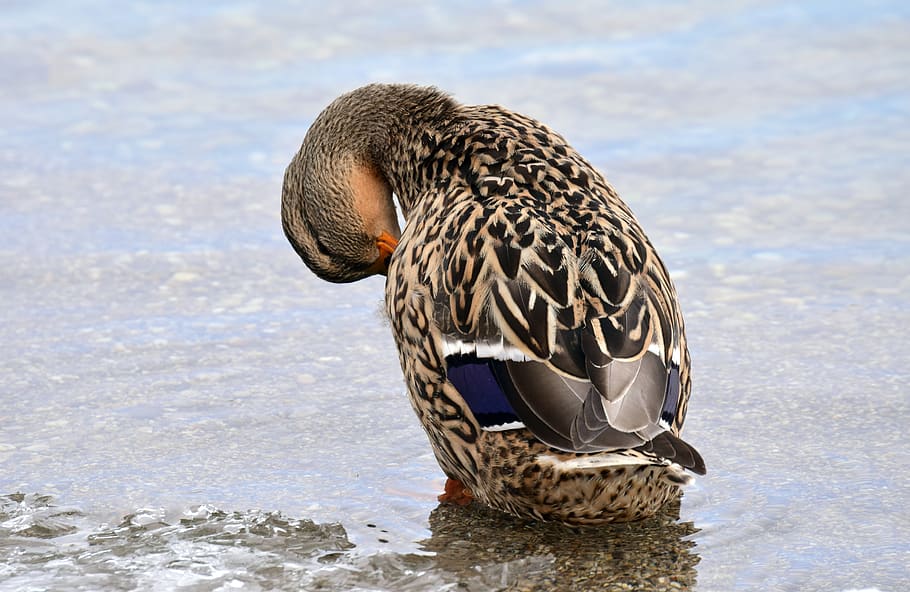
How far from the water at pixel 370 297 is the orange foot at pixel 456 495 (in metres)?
0.07

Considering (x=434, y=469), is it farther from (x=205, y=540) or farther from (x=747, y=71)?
(x=747, y=71)

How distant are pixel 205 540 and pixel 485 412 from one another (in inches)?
43.2

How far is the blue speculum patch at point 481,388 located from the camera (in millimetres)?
4961

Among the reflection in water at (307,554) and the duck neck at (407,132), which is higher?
the duck neck at (407,132)

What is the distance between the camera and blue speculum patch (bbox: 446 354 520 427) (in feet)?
16.3

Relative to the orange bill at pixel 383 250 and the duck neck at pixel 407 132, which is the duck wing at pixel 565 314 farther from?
the orange bill at pixel 383 250

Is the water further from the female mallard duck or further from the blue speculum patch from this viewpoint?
the blue speculum patch

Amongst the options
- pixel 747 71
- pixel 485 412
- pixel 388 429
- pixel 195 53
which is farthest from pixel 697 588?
pixel 195 53

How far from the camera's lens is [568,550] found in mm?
5273

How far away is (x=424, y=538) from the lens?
542cm

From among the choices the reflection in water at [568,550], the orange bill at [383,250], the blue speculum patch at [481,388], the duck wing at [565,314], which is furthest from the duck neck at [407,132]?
the reflection in water at [568,550]

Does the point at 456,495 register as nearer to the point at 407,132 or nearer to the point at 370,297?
the point at 407,132

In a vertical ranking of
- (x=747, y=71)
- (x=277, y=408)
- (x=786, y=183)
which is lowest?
(x=277, y=408)

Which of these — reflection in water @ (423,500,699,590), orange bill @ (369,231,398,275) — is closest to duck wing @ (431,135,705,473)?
reflection in water @ (423,500,699,590)
